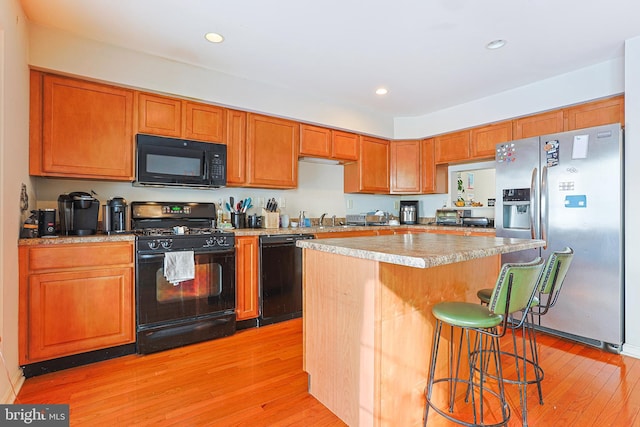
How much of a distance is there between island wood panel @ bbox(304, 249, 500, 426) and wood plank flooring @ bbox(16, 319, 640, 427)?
20 centimetres

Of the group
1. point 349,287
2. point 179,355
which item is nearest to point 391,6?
point 349,287

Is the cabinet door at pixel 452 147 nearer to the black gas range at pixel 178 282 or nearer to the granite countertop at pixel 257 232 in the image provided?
the granite countertop at pixel 257 232

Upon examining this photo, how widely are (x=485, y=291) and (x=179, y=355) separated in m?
2.31

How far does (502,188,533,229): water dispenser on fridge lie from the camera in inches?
124

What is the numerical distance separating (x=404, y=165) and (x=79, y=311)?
409 cm

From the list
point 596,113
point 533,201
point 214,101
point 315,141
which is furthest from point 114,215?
point 596,113

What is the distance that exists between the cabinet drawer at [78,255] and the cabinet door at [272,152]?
138 centimetres

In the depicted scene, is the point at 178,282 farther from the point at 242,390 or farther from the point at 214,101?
the point at 214,101

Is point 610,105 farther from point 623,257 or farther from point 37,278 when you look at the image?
point 37,278

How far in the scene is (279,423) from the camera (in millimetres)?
1717

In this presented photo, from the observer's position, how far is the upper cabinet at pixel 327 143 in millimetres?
3867

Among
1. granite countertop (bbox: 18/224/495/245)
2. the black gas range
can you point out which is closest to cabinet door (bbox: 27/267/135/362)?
the black gas range

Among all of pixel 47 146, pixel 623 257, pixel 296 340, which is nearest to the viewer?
pixel 47 146
